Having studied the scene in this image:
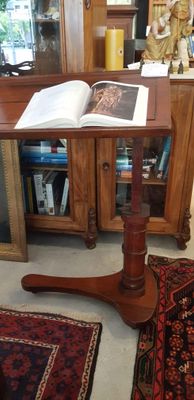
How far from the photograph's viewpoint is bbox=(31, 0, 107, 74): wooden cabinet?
138 cm

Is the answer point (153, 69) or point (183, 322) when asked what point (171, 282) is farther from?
point (153, 69)

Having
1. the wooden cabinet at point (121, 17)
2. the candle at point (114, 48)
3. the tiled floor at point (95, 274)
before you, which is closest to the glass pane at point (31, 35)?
the candle at point (114, 48)

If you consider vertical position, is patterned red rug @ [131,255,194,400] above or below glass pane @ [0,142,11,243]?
below

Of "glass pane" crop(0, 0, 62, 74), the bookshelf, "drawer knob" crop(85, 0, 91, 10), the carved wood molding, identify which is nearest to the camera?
"drawer knob" crop(85, 0, 91, 10)

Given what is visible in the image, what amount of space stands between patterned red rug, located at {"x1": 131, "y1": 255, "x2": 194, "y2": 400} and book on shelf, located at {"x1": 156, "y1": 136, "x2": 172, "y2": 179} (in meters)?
0.51

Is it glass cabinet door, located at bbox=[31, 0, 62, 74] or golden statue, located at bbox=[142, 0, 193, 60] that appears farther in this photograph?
golden statue, located at bbox=[142, 0, 193, 60]

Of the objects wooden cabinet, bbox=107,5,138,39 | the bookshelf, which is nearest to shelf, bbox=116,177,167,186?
wooden cabinet, bbox=107,5,138,39

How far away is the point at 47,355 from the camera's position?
1.22 metres

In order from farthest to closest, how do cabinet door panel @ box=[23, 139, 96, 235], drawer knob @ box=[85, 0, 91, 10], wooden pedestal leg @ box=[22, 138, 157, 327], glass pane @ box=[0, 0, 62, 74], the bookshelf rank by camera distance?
the bookshelf, cabinet door panel @ box=[23, 139, 96, 235], glass pane @ box=[0, 0, 62, 74], drawer knob @ box=[85, 0, 91, 10], wooden pedestal leg @ box=[22, 138, 157, 327]

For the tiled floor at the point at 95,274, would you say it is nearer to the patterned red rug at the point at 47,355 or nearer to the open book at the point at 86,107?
the patterned red rug at the point at 47,355

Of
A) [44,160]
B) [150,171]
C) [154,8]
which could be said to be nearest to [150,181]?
[150,171]

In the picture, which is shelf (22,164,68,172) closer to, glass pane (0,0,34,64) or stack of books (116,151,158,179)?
stack of books (116,151,158,179)

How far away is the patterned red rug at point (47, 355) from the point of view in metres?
1.10

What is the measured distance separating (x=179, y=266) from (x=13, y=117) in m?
1.11
